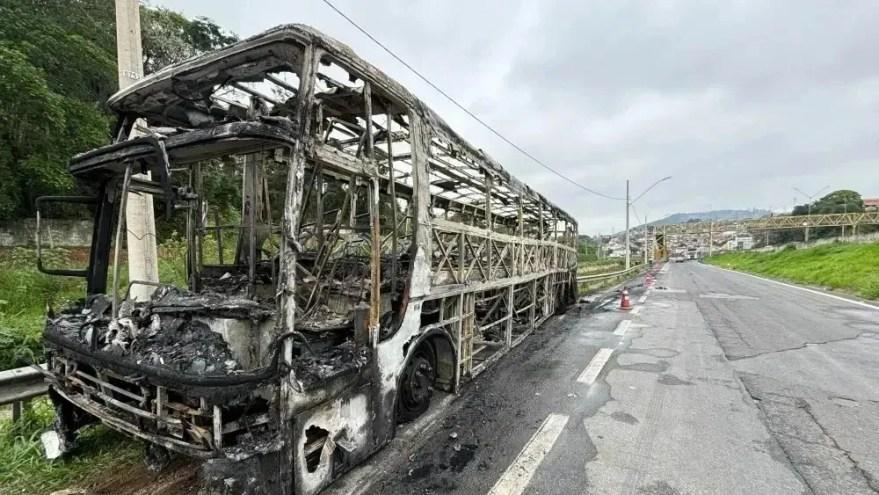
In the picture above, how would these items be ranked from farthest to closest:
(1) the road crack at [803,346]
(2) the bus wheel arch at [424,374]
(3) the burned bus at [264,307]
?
1. (1) the road crack at [803,346]
2. (2) the bus wheel arch at [424,374]
3. (3) the burned bus at [264,307]

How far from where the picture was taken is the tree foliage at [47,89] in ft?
29.3

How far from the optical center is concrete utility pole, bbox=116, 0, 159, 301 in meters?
4.16

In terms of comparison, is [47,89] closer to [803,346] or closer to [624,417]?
[624,417]

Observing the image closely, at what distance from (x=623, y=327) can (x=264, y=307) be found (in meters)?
7.82

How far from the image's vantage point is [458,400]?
4.31 meters

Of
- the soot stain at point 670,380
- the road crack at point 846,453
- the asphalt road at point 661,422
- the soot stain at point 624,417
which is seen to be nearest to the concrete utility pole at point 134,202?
the asphalt road at point 661,422

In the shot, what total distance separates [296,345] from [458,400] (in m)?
2.10

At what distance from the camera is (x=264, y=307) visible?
2650 mm

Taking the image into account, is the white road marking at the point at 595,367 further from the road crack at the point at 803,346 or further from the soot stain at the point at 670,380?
the road crack at the point at 803,346

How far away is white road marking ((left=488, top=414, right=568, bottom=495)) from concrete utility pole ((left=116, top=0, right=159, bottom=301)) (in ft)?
13.4

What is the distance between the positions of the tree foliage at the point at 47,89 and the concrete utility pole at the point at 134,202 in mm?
7418

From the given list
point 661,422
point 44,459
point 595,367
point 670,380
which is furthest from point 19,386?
point 670,380

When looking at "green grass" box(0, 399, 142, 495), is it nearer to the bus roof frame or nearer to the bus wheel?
the bus wheel

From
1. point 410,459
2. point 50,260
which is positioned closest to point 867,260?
point 410,459
